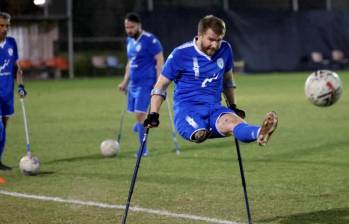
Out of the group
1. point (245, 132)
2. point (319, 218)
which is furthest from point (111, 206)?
point (319, 218)

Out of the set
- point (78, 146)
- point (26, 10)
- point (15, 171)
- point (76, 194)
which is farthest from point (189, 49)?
point (26, 10)

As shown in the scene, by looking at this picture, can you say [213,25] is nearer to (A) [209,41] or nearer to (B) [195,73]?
(A) [209,41]

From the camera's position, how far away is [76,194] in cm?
884

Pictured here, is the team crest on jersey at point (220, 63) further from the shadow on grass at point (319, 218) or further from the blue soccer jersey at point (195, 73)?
the shadow on grass at point (319, 218)

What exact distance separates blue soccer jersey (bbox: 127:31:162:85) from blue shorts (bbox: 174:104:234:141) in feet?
15.3

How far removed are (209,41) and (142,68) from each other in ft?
16.5

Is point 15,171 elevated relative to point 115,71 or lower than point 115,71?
elevated

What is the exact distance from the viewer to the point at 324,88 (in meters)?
7.75

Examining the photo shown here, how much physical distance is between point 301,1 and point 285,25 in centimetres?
293

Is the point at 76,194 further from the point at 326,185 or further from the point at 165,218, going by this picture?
the point at 326,185

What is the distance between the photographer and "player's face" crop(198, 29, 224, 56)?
7.16 meters

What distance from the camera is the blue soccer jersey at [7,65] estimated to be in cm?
1095

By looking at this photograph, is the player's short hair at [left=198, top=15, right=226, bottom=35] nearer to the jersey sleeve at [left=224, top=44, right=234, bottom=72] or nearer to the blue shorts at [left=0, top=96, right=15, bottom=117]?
the jersey sleeve at [left=224, top=44, right=234, bottom=72]

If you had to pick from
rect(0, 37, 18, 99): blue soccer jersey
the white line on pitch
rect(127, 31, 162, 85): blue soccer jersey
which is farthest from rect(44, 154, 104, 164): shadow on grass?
the white line on pitch
